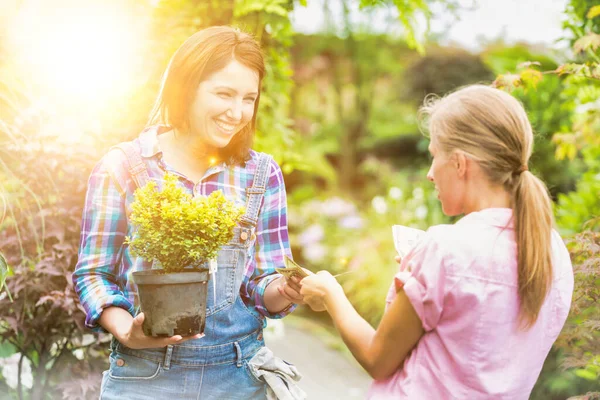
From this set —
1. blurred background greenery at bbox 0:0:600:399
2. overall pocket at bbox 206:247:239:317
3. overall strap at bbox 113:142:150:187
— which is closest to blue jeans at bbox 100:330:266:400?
overall pocket at bbox 206:247:239:317

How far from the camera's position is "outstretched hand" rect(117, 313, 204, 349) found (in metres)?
1.69

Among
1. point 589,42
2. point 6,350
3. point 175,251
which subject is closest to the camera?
point 175,251

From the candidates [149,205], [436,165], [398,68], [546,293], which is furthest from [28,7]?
[398,68]

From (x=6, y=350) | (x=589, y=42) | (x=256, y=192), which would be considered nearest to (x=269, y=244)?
(x=256, y=192)

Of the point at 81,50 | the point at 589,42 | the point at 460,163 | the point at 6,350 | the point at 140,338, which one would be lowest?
the point at 6,350

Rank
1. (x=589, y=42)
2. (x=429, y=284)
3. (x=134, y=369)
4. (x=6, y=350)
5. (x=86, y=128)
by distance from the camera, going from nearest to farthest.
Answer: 1. (x=429, y=284)
2. (x=134, y=369)
3. (x=589, y=42)
4. (x=86, y=128)
5. (x=6, y=350)

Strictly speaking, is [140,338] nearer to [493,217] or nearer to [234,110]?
[234,110]

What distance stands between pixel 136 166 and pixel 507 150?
1.04 meters

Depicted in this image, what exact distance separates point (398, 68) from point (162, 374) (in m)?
11.5

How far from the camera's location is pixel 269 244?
2.12 metres

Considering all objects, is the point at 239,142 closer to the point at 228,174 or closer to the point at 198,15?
the point at 228,174

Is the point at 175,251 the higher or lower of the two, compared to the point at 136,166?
lower

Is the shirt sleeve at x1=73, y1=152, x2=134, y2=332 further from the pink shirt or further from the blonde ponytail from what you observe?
the blonde ponytail

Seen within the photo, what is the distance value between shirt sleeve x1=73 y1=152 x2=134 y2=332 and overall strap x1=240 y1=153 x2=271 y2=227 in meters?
0.37
